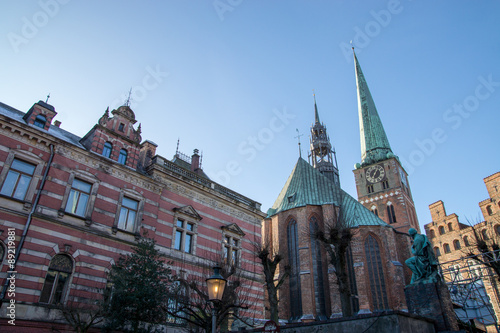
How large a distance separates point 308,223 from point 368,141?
2692 centimetres

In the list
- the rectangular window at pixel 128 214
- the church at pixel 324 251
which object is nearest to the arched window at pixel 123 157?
the rectangular window at pixel 128 214

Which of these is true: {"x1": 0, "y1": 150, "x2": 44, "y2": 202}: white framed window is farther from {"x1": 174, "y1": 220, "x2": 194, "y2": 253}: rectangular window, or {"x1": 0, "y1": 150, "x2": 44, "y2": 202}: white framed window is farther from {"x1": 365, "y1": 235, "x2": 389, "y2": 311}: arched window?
{"x1": 365, "y1": 235, "x2": 389, "y2": 311}: arched window

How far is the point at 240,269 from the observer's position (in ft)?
65.7

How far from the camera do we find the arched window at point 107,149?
17.3 meters

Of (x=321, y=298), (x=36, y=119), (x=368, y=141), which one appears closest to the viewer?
(x=36, y=119)

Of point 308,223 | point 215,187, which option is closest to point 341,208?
point 308,223

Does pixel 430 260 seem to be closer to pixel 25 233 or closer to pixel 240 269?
pixel 240 269

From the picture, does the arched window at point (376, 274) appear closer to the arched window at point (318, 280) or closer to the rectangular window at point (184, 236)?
the arched window at point (318, 280)

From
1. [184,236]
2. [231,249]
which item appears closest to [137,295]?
[184,236]

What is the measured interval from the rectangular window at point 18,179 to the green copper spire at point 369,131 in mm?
45934

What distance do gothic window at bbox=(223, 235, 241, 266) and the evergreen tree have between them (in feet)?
21.8

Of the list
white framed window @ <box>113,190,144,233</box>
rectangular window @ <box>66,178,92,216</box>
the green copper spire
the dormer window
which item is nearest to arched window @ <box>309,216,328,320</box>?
white framed window @ <box>113,190,144,233</box>

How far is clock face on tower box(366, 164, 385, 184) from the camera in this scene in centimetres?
4969

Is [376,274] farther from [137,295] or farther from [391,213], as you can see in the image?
[137,295]
